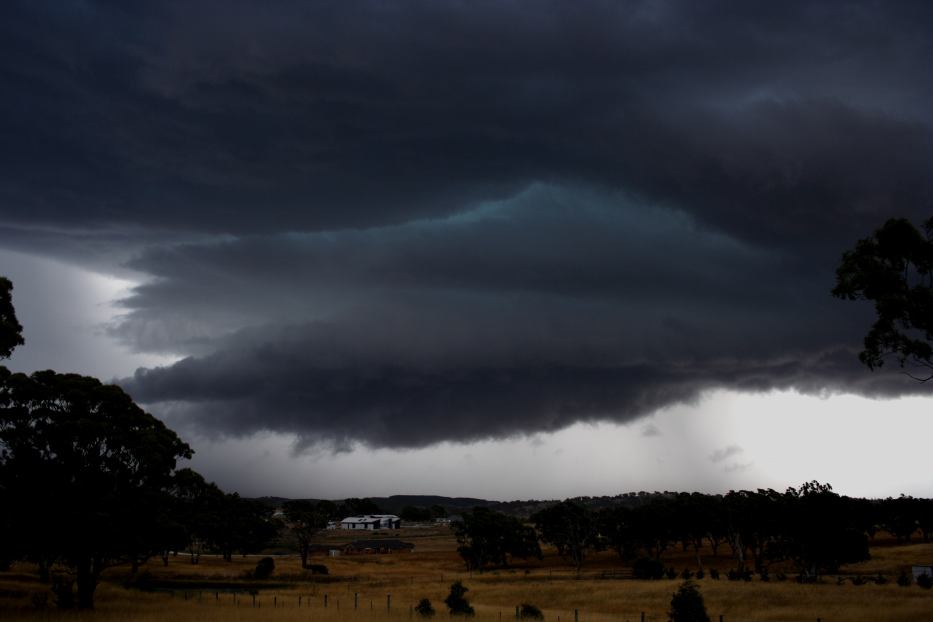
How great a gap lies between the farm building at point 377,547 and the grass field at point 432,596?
153 ft

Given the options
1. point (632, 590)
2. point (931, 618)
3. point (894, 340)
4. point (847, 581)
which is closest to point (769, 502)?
point (847, 581)

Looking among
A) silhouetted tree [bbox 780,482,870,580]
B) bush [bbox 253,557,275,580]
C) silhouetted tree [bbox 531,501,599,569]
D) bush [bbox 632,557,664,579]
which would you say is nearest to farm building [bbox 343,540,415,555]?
silhouetted tree [bbox 531,501,599,569]

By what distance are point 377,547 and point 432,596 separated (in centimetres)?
11011

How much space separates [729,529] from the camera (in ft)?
374

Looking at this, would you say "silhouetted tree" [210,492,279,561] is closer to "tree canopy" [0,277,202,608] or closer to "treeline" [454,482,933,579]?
"treeline" [454,482,933,579]

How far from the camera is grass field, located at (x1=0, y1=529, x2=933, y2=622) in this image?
4350 centimetres

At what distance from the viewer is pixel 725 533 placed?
120875mm

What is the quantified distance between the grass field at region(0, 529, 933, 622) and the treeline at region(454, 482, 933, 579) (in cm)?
516

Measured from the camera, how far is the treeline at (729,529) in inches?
3479

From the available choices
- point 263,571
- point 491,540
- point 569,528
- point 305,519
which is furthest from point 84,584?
point 569,528

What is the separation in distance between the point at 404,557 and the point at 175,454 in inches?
4270

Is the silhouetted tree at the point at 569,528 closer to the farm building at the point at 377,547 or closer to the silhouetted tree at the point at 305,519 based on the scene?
the farm building at the point at 377,547

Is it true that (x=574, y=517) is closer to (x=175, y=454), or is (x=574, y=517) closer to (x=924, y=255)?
(x=175, y=454)

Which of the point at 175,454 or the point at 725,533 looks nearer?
the point at 175,454
